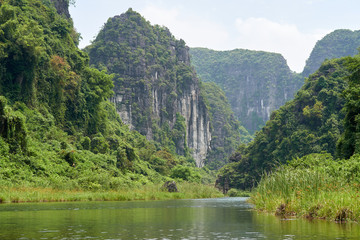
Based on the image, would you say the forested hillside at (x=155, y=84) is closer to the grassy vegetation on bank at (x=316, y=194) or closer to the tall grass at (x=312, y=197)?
the grassy vegetation on bank at (x=316, y=194)

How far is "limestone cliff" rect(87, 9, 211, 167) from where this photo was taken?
12200cm

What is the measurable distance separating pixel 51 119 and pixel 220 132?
123 meters

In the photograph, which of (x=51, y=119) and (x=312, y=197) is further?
(x=51, y=119)

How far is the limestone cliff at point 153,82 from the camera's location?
122 m

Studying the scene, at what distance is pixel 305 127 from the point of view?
8769 cm

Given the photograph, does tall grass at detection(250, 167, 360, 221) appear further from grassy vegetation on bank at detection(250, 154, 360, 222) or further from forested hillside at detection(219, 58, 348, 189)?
forested hillside at detection(219, 58, 348, 189)

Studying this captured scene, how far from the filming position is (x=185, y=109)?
5748 inches

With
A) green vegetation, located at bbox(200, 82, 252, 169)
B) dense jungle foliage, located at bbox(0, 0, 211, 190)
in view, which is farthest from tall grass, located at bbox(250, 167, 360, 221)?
green vegetation, located at bbox(200, 82, 252, 169)

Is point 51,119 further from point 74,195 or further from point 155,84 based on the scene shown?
point 155,84

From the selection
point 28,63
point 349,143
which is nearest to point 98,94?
point 28,63

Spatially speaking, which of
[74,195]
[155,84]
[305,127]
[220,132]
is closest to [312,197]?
[74,195]

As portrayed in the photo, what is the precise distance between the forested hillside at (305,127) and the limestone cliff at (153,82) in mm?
32949

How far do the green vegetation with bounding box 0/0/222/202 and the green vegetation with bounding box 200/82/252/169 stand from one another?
77575 mm

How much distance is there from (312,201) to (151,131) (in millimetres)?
106594
